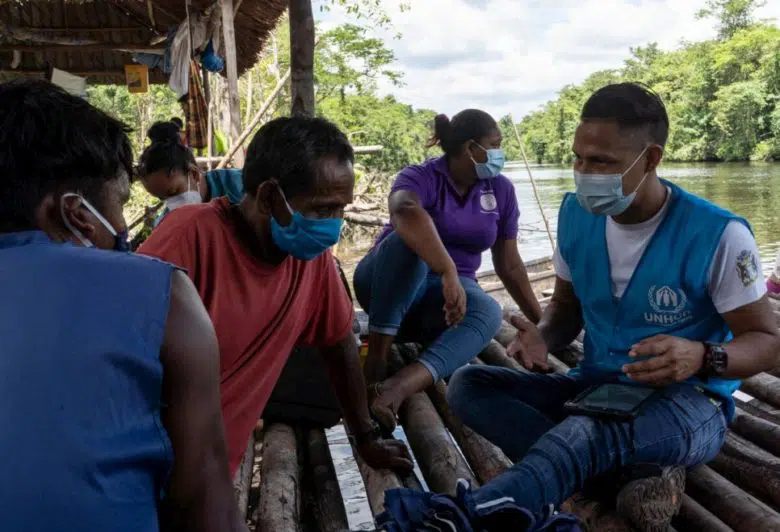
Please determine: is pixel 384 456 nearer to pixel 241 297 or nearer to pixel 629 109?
pixel 241 297

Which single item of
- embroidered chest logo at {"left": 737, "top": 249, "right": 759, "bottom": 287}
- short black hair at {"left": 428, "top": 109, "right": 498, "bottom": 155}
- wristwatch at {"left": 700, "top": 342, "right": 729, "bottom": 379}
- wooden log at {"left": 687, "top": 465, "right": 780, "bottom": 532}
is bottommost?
wooden log at {"left": 687, "top": 465, "right": 780, "bottom": 532}

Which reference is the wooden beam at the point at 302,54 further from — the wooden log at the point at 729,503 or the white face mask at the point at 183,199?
the wooden log at the point at 729,503

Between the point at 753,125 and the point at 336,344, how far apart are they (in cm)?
4446

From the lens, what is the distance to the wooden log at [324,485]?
241 centimetres

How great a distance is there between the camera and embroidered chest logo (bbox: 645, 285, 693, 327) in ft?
7.11

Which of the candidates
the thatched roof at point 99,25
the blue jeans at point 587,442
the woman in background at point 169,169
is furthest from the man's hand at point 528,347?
the thatched roof at point 99,25

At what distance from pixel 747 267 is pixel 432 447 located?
1230 millimetres

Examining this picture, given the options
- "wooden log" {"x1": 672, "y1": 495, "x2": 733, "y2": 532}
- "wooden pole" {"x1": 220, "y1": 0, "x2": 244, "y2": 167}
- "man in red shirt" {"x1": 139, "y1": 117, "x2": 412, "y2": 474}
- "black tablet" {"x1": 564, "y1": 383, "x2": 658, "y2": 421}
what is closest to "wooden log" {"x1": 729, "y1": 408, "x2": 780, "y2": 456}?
"wooden log" {"x1": 672, "y1": 495, "x2": 733, "y2": 532}

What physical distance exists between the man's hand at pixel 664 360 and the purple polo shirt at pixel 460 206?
1557 millimetres

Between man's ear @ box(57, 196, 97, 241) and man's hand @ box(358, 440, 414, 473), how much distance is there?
1.46 metres

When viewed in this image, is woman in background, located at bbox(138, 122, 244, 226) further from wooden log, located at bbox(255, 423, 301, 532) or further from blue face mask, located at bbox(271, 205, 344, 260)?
blue face mask, located at bbox(271, 205, 344, 260)

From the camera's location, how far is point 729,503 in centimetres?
207

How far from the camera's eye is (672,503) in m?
1.94

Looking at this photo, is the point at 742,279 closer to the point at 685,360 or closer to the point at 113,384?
the point at 685,360
